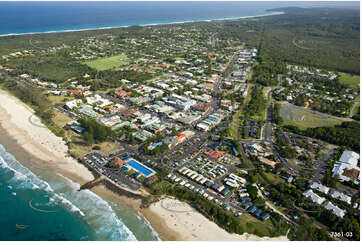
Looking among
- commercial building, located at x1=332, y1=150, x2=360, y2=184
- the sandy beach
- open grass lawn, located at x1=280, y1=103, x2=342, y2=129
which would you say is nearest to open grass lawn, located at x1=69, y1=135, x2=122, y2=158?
the sandy beach

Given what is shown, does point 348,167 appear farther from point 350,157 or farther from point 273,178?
point 273,178

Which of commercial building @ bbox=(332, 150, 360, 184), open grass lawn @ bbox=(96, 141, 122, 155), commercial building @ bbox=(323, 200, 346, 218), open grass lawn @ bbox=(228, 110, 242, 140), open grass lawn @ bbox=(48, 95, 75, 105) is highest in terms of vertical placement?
open grass lawn @ bbox=(48, 95, 75, 105)

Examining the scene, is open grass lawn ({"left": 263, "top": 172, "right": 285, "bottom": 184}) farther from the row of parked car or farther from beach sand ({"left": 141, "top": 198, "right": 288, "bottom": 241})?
beach sand ({"left": 141, "top": 198, "right": 288, "bottom": 241})

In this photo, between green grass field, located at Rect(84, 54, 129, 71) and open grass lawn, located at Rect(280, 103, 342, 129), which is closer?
open grass lawn, located at Rect(280, 103, 342, 129)

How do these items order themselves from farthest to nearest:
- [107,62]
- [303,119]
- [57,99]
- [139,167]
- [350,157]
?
[107,62]
[57,99]
[303,119]
[350,157]
[139,167]

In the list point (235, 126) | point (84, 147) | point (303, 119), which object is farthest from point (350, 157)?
point (84, 147)

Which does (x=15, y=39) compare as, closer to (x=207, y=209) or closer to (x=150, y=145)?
(x=150, y=145)

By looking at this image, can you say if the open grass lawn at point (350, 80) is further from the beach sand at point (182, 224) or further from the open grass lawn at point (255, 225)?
the beach sand at point (182, 224)
